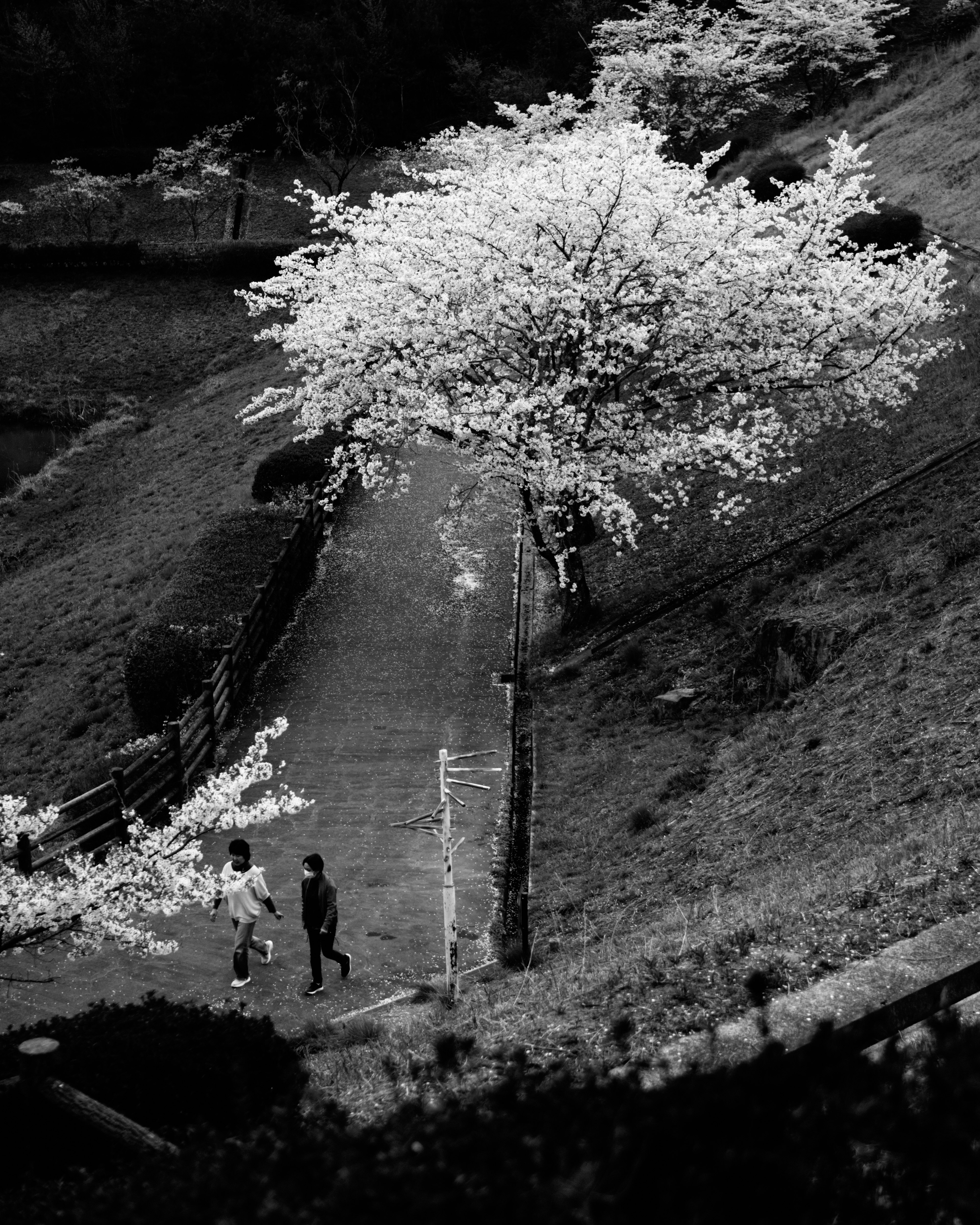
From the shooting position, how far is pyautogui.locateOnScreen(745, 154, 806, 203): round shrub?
103 ft

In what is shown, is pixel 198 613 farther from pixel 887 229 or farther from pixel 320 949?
pixel 887 229

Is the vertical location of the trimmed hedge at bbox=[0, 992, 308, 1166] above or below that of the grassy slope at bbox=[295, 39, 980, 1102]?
above

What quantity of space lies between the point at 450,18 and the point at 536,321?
58.7 metres

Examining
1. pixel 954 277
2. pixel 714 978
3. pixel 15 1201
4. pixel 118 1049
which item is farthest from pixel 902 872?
pixel 954 277

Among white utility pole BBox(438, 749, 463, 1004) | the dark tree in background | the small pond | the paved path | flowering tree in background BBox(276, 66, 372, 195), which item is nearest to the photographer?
white utility pole BBox(438, 749, 463, 1004)

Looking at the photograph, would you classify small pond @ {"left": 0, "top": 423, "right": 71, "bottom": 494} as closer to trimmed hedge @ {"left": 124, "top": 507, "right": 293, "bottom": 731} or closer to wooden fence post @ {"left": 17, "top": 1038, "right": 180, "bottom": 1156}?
trimmed hedge @ {"left": 124, "top": 507, "right": 293, "bottom": 731}

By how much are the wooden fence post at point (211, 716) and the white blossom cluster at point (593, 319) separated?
4.75m

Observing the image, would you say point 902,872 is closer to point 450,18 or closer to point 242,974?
point 242,974

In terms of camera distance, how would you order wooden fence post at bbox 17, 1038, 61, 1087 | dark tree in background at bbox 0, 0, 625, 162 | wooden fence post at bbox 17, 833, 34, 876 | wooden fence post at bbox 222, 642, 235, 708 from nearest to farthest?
wooden fence post at bbox 17, 1038, 61, 1087 → wooden fence post at bbox 17, 833, 34, 876 → wooden fence post at bbox 222, 642, 235, 708 → dark tree in background at bbox 0, 0, 625, 162

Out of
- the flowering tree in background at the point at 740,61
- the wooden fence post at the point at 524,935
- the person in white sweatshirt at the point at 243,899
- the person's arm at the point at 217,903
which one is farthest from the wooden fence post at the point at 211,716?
the flowering tree in background at the point at 740,61

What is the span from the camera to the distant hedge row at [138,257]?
164 ft

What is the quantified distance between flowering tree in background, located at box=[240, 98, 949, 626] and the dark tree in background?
45.7m

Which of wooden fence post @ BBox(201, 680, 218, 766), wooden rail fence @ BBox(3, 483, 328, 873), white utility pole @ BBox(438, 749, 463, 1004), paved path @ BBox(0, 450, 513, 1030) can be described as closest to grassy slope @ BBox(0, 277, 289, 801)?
wooden rail fence @ BBox(3, 483, 328, 873)

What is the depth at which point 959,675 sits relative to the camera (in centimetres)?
A: 1112
